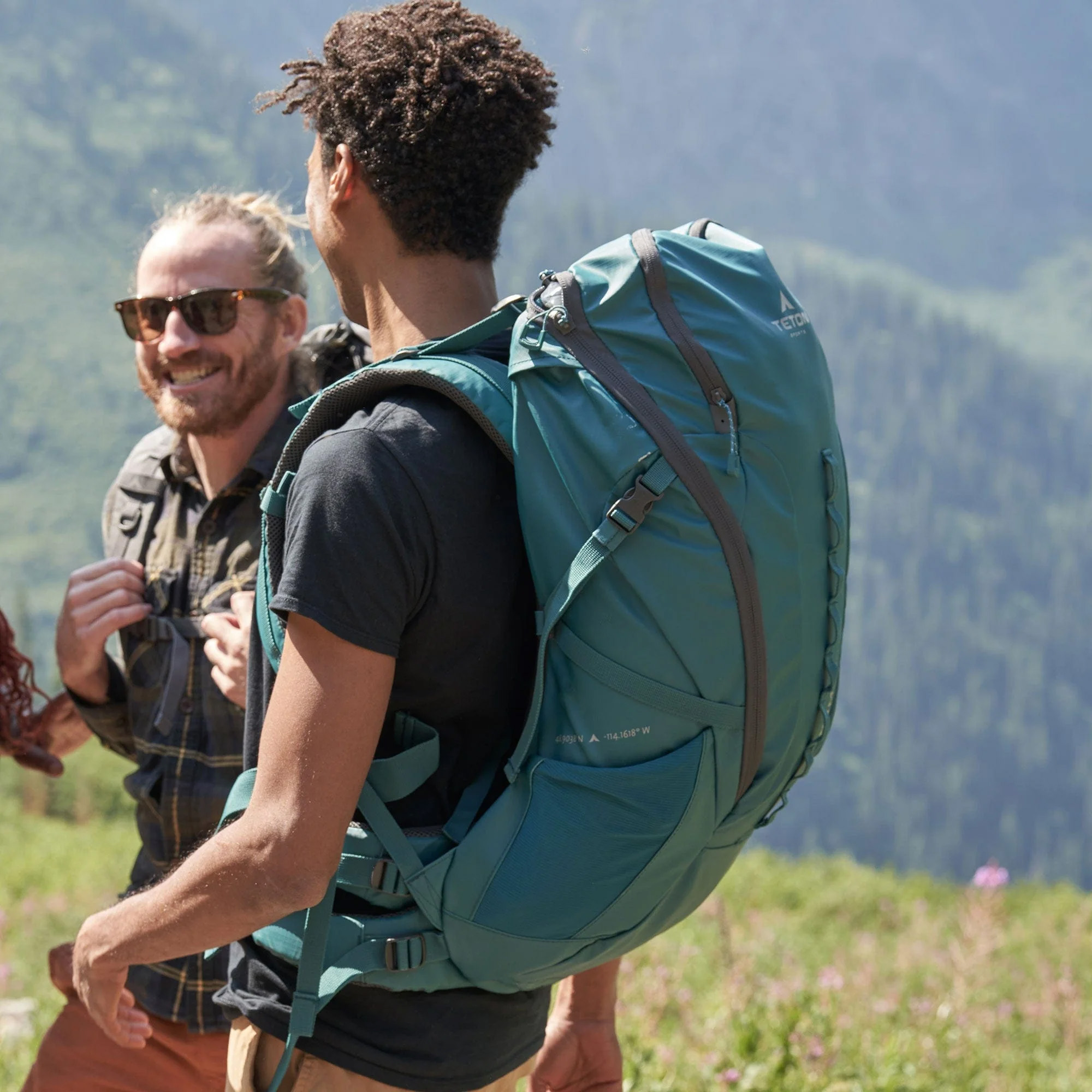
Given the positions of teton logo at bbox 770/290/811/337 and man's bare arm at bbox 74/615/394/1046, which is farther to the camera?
teton logo at bbox 770/290/811/337

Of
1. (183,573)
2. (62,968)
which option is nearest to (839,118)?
(183,573)

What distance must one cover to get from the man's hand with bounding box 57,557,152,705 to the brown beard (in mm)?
340

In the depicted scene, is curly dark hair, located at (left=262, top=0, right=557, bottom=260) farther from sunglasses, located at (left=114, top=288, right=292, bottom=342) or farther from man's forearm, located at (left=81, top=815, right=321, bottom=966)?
sunglasses, located at (left=114, top=288, right=292, bottom=342)

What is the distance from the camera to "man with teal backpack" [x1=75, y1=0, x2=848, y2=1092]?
157cm

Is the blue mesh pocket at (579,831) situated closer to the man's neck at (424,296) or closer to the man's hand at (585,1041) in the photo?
the man's neck at (424,296)

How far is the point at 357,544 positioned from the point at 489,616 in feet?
0.75

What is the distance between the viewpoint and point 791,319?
173 cm

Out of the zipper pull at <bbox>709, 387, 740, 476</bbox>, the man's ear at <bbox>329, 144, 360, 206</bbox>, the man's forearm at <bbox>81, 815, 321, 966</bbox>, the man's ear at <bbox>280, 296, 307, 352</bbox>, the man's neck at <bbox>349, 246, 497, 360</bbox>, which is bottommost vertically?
the man's forearm at <bbox>81, 815, 321, 966</bbox>

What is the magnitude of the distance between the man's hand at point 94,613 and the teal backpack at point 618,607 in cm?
110

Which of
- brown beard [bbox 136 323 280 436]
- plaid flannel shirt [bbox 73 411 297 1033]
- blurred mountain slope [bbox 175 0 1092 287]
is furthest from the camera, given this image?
blurred mountain slope [bbox 175 0 1092 287]

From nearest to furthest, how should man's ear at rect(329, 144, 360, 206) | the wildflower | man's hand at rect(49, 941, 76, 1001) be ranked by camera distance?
man's ear at rect(329, 144, 360, 206), man's hand at rect(49, 941, 76, 1001), the wildflower

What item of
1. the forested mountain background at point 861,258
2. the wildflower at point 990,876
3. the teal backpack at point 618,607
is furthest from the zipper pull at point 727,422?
the forested mountain background at point 861,258

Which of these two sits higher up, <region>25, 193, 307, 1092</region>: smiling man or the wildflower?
<region>25, 193, 307, 1092</region>: smiling man

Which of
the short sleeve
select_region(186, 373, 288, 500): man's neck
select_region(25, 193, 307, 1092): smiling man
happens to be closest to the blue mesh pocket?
the short sleeve
